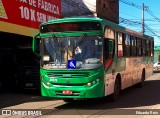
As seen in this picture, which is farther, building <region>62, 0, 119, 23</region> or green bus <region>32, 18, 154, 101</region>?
building <region>62, 0, 119, 23</region>

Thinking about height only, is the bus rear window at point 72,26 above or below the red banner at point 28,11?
below

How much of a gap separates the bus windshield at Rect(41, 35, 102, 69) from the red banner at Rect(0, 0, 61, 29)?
16.6ft

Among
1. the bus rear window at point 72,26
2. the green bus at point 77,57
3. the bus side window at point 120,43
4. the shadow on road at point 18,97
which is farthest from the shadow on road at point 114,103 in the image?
the bus rear window at point 72,26

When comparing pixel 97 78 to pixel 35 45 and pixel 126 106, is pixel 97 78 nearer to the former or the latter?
pixel 126 106

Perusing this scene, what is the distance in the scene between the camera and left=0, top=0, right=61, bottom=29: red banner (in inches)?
679

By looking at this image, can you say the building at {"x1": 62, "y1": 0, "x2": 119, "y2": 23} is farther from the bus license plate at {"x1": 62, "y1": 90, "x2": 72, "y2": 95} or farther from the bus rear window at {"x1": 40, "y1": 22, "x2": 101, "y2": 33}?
the bus license plate at {"x1": 62, "y1": 90, "x2": 72, "y2": 95}

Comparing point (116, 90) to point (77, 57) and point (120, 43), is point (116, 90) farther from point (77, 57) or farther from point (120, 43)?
point (77, 57)

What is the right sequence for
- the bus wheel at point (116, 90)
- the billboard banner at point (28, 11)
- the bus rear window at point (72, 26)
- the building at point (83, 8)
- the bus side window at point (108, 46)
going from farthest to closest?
the building at point (83, 8) < the billboard banner at point (28, 11) < the bus wheel at point (116, 90) < the bus side window at point (108, 46) < the bus rear window at point (72, 26)

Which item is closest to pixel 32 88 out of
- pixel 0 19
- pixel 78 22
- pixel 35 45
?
pixel 0 19

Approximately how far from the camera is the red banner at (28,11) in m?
17.2

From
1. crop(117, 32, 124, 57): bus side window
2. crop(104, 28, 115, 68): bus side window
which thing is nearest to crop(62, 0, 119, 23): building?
crop(117, 32, 124, 57): bus side window

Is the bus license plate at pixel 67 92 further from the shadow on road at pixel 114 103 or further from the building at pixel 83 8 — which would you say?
the building at pixel 83 8

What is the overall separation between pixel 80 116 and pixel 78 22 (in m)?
3.39

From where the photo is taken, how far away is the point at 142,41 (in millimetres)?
19500
